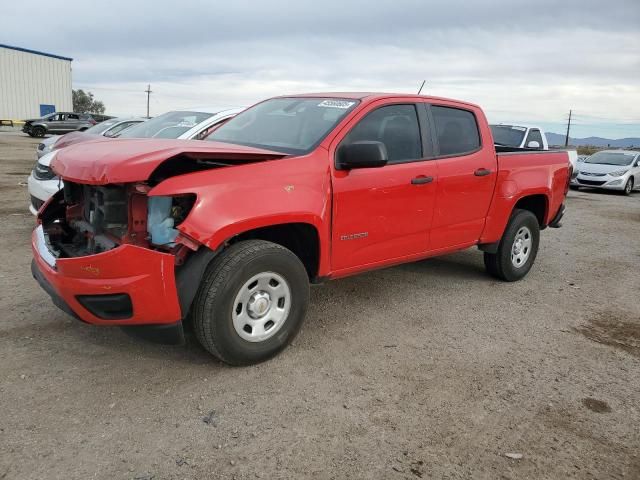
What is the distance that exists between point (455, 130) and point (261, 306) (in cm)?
266

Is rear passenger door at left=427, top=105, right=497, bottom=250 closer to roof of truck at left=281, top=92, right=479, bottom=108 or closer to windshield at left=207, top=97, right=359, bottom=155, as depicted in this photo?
roof of truck at left=281, top=92, right=479, bottom=108

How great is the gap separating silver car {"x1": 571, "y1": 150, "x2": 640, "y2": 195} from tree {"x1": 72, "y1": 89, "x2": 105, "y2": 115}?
229ft

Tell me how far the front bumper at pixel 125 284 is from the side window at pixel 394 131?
1.73 m

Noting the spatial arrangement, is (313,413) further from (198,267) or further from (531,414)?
(531,414)

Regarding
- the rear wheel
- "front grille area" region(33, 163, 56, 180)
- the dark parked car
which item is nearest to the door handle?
"front grille area" region(33, 163, 56, 180)

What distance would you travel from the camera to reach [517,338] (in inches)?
171

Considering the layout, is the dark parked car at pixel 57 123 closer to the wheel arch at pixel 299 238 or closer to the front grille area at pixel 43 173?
the front grille area at pixel 43 173

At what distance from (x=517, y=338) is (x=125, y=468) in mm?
3071

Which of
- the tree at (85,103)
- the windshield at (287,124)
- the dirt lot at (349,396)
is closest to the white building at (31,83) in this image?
the tree at (85,103)

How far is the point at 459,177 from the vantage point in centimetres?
489

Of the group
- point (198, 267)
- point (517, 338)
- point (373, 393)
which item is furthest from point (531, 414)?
point (198, 267)

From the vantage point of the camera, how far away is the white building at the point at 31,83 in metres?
43.5

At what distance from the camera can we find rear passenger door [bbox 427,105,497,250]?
480 centimetres

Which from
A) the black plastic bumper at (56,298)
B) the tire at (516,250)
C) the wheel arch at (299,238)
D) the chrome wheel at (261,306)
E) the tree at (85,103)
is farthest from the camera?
the tree at (85,103)
